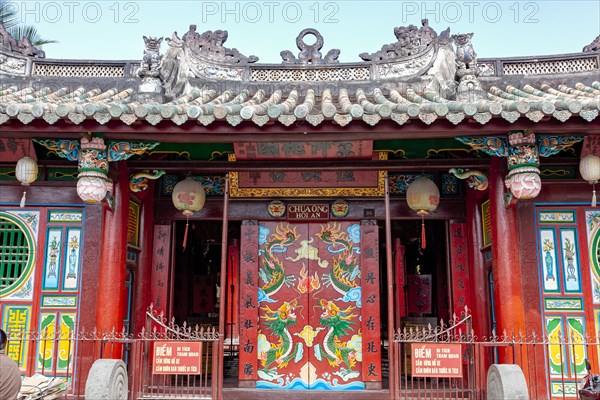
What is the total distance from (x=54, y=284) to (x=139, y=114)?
8.77 ft

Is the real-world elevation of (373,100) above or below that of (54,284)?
above

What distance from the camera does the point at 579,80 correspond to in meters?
7.57

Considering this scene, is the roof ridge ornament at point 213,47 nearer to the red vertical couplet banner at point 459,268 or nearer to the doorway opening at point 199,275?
the doorway opening at point 199,275

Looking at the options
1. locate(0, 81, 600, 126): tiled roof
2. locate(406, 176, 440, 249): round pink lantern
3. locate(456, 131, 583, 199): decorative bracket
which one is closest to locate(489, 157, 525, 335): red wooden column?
locate(456, 131, 583, 199): decorative bracket

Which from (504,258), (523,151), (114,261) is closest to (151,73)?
(114,261)

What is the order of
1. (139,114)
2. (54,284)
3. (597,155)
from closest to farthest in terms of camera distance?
(139,114) < (597,155) < (54,284)

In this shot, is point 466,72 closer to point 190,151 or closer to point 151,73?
point 190,151

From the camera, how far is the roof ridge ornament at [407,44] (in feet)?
26.8

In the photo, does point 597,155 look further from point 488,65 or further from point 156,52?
point 156,52

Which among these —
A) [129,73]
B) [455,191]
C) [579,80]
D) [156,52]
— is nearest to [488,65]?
[579,80]

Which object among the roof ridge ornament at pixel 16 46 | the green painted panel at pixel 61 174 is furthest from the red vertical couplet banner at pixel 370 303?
the roof ridge ornament at pixel 16 46

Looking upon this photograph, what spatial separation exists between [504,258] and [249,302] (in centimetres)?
329

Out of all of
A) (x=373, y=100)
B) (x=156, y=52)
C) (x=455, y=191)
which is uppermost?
(x=156, y=52)

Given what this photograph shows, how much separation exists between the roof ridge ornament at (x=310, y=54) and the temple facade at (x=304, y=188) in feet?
0.08
